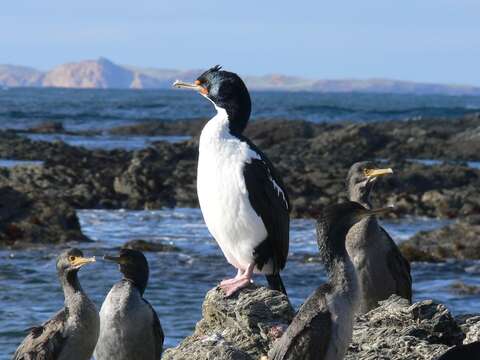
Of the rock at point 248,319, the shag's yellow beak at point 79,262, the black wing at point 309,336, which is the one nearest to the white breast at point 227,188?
the rock at point 248,319

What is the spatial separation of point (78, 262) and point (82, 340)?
874mm

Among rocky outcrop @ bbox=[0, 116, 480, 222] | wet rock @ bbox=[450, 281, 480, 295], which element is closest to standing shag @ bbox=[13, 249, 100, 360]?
wet rock @ bbox=[450, 281, 480, 295]

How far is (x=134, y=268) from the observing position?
903 centimetres

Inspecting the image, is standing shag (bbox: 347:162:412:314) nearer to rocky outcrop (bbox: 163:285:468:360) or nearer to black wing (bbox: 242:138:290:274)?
black wing (bbox: 242:138:290:274)

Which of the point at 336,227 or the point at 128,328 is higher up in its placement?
the point at 336,227

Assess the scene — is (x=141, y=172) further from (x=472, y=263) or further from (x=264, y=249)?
(x=264, y=249)

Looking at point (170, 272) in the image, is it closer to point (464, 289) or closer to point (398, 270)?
point (464, 289)

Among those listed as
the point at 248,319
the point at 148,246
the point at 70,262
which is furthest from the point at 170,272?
the point at 248,319

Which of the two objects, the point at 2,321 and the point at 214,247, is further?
the point at 214,247

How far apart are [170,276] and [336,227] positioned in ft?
38.2

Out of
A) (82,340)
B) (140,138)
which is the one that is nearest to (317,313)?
(82,340)

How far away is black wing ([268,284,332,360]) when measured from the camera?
659cm

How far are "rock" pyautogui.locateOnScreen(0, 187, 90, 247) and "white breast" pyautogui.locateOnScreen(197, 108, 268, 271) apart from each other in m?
12.6

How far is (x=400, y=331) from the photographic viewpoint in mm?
7555
